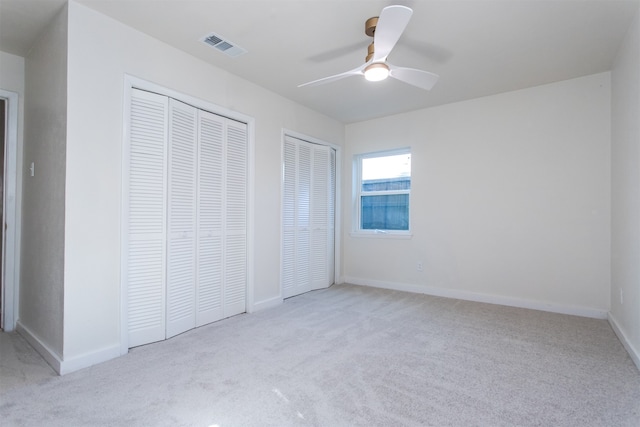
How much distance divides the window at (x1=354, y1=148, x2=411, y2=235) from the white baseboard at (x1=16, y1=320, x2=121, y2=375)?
3.56 metres

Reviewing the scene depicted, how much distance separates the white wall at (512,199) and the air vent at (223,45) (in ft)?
8.40

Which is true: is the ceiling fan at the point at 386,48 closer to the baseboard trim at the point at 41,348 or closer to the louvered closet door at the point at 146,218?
the louvered closet door at the point at 146,218

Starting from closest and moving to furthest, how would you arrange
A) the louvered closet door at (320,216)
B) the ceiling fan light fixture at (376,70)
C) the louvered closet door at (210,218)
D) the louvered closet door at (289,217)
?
the ceiling fan light fixture at (376,70) < the louvered closet door at (210,218) < the louvered closet door at (289,217) < the louvered closet door at (320,216)

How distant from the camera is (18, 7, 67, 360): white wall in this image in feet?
7.56

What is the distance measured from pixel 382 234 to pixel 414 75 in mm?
2664

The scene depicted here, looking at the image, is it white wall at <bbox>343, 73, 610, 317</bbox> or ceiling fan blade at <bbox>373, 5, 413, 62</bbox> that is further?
white wall at <bbox>343, 73, 610, 317</bbox>

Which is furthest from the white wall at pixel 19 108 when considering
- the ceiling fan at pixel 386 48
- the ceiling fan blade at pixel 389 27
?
the ceiling fan blade at pixel 389 27

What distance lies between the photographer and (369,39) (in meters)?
2.70

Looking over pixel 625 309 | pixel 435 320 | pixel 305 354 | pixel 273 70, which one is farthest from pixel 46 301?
pixel 625 309

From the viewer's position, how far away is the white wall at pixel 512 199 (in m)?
3.41

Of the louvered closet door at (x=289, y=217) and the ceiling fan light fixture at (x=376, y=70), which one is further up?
the ceiling fan light fixture at (x=376, y=70)

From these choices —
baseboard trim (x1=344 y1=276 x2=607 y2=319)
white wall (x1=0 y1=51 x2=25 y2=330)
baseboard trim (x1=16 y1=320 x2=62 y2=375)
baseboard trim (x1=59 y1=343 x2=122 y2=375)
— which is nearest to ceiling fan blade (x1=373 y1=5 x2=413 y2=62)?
baseboard trim (x1=59 y1=343 x2=122 y2=375)

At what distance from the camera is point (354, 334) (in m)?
2.92

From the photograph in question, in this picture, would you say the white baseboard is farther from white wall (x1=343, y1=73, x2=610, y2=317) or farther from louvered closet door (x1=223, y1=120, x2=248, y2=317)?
white wall (x1=343, y1=73, x2=610, y2=317)
